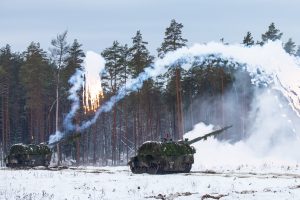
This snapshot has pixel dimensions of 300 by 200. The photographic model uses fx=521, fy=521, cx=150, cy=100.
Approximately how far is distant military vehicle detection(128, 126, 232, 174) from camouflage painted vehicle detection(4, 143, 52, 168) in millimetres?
13858

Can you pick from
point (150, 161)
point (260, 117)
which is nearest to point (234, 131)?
point (260, 117)

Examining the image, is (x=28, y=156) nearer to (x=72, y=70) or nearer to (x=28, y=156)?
(x=28, y=156)

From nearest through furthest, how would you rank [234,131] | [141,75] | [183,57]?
1. [183,57]
2. [141,75]
3. [234,131]

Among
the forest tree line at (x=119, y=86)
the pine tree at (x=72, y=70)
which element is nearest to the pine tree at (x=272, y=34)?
the forest tree line at (x=119, y=86)

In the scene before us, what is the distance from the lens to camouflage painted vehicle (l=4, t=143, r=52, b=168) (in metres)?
44.8

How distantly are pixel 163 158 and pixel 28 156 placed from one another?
1637 centimetres

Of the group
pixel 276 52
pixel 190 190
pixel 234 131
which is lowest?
pixel 190 190

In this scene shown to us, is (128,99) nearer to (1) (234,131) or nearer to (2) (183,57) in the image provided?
(1) (234,131)

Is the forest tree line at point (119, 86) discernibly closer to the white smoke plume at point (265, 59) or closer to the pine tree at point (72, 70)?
the pine tree at point (72, 70)

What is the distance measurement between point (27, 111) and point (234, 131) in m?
29.0

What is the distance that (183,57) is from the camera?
43.2 metres

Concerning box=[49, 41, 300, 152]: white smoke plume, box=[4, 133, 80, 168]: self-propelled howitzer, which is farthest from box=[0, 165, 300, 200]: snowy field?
box=[4, 133, 80, 168]: self-propelled howitzer

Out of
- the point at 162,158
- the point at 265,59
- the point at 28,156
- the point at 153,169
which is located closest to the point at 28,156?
the point at 28,156

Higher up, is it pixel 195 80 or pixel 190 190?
pixel 195 80
